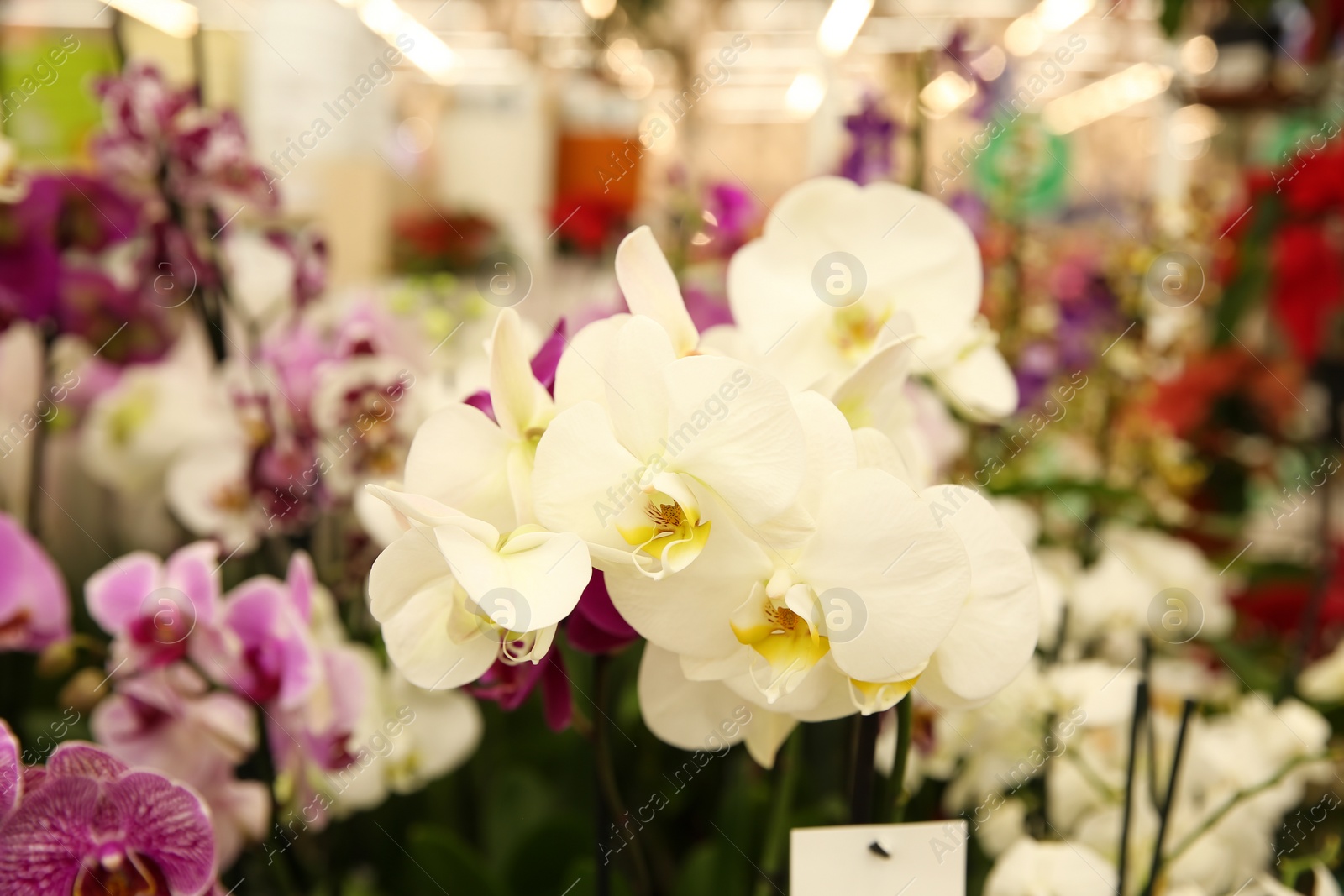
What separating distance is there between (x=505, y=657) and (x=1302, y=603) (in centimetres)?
81

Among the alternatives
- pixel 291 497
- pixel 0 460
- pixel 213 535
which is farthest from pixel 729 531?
pixel 0 460

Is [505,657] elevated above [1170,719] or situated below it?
above

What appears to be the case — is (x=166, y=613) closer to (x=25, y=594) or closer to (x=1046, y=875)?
(x=25, y=594)

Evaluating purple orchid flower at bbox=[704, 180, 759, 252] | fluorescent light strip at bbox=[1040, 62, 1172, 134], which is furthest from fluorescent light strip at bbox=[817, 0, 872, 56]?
fluorescent light strip at bbox=[1040, 62, 1172, 134]

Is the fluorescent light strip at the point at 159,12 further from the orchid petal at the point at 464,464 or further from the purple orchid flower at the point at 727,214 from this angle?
the orchid petal at the point at 464,464

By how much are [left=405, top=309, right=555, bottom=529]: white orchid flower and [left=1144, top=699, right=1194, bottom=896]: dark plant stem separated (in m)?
0.25

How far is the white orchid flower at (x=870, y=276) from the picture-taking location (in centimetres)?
38

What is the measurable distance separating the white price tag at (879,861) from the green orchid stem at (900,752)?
2 cm

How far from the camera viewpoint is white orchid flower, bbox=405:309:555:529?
0.28m

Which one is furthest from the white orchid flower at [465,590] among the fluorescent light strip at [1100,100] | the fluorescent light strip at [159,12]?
the fluorescent light strip at [1100,100]

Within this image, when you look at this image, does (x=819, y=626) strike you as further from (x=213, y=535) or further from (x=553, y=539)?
(x=213, y=535)

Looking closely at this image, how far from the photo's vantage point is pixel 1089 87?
5.44m

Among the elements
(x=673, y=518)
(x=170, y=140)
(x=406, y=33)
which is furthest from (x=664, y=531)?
(x=406, y=33)

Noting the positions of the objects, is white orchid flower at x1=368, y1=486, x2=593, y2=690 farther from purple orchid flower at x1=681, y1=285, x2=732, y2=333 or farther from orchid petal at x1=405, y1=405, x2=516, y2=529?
purple orchid flower at x1=681, y1=285, x2=732, y2=333
